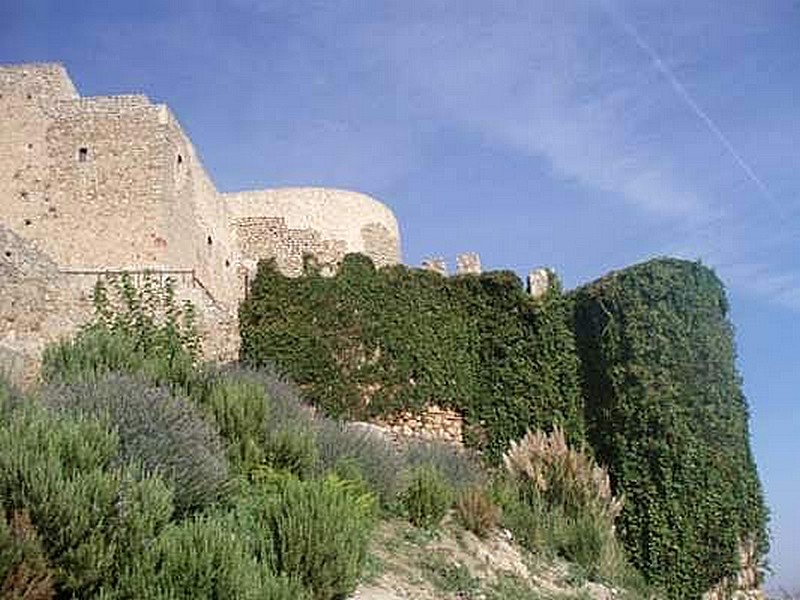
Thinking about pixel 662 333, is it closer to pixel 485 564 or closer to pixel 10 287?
pixel 485 564

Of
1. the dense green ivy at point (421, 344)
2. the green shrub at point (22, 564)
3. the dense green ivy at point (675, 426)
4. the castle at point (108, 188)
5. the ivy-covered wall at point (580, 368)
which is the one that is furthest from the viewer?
the castle at point (108, 188)

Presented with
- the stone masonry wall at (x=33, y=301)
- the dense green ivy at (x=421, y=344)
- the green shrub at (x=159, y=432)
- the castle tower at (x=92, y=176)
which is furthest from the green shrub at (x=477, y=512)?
the castle tower at (x=92, y=176)

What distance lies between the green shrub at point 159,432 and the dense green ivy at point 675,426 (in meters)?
7.64

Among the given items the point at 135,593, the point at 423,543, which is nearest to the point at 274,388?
the point at 423,543

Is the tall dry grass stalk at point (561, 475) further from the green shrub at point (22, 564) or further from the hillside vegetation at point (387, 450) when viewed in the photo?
the green shrub at point (22, 564)

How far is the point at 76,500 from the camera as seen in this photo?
539 centimetres

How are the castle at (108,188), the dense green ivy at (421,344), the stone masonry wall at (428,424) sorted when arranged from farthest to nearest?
the castle at (108,188) < the stone masonry wall at (428,424) < the dense green ivy at (421,344)

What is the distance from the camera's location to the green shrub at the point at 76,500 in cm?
523

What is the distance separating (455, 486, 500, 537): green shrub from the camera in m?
9.30

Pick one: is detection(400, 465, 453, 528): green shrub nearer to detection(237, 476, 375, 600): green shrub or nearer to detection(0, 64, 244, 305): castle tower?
detection(237, 476, 375, 600): green shrub

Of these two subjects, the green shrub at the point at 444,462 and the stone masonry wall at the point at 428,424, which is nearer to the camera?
the green shrub at the point at 444,462

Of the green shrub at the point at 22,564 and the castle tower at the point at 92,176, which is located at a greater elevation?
the castle tower at the point at 92,176

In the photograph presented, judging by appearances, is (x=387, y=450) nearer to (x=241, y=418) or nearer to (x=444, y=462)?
(x=444, y=462)

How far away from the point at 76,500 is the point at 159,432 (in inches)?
63.3
